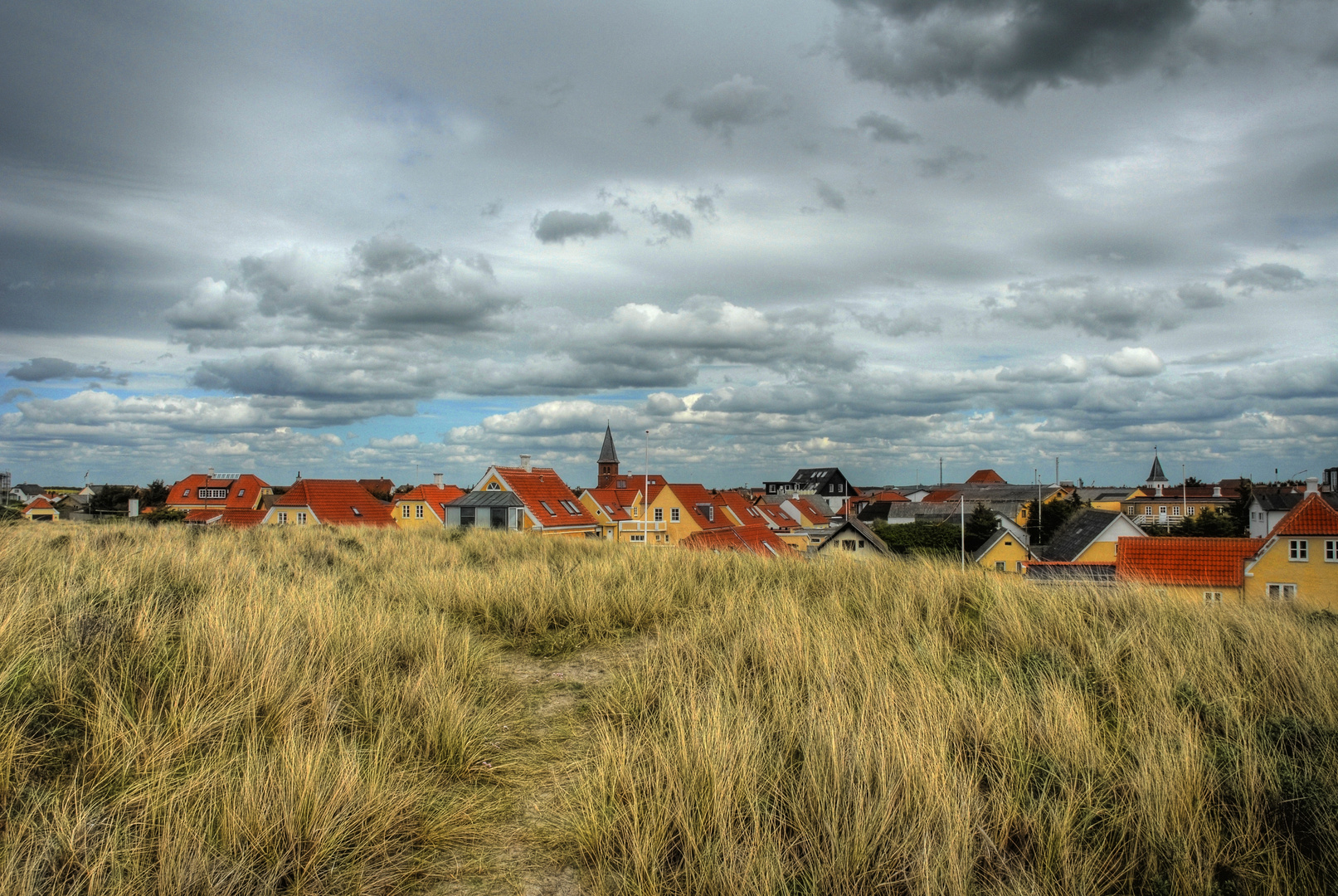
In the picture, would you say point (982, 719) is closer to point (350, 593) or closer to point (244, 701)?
point (244, 701)

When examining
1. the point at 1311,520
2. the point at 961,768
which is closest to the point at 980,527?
the point at 1311,520

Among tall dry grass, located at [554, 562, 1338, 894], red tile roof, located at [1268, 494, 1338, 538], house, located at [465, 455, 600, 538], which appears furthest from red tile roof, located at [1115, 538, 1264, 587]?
tall dry grass, located at [554, 562, 1338, 894]

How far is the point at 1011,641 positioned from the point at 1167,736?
2235 mm

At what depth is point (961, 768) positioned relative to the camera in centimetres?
363

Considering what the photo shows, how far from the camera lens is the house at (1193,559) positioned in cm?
3072

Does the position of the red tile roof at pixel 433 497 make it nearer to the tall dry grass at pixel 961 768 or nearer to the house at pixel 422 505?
the house at pixel 422 505

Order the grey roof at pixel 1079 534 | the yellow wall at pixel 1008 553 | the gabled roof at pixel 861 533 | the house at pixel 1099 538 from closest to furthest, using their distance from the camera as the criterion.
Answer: the house at pixel 1099 538
the grey roof at pixel 1079 534
the yellow wall at pixel 1008 553
the gabled roof at pixel 861 533

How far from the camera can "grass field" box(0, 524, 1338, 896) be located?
2.92 m

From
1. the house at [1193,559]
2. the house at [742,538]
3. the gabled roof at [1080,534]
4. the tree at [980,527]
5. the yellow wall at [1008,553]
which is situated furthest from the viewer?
the tree at [980,527]

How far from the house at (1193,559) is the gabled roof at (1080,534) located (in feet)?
31.9

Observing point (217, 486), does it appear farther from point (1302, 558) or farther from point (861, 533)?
point (1302, 558)

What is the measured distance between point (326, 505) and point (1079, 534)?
4813 cm

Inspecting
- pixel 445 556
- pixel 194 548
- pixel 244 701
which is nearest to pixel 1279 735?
pixel 244 701

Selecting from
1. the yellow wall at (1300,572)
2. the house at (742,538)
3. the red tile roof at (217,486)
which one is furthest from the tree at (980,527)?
the red tile roof at (217,486)
